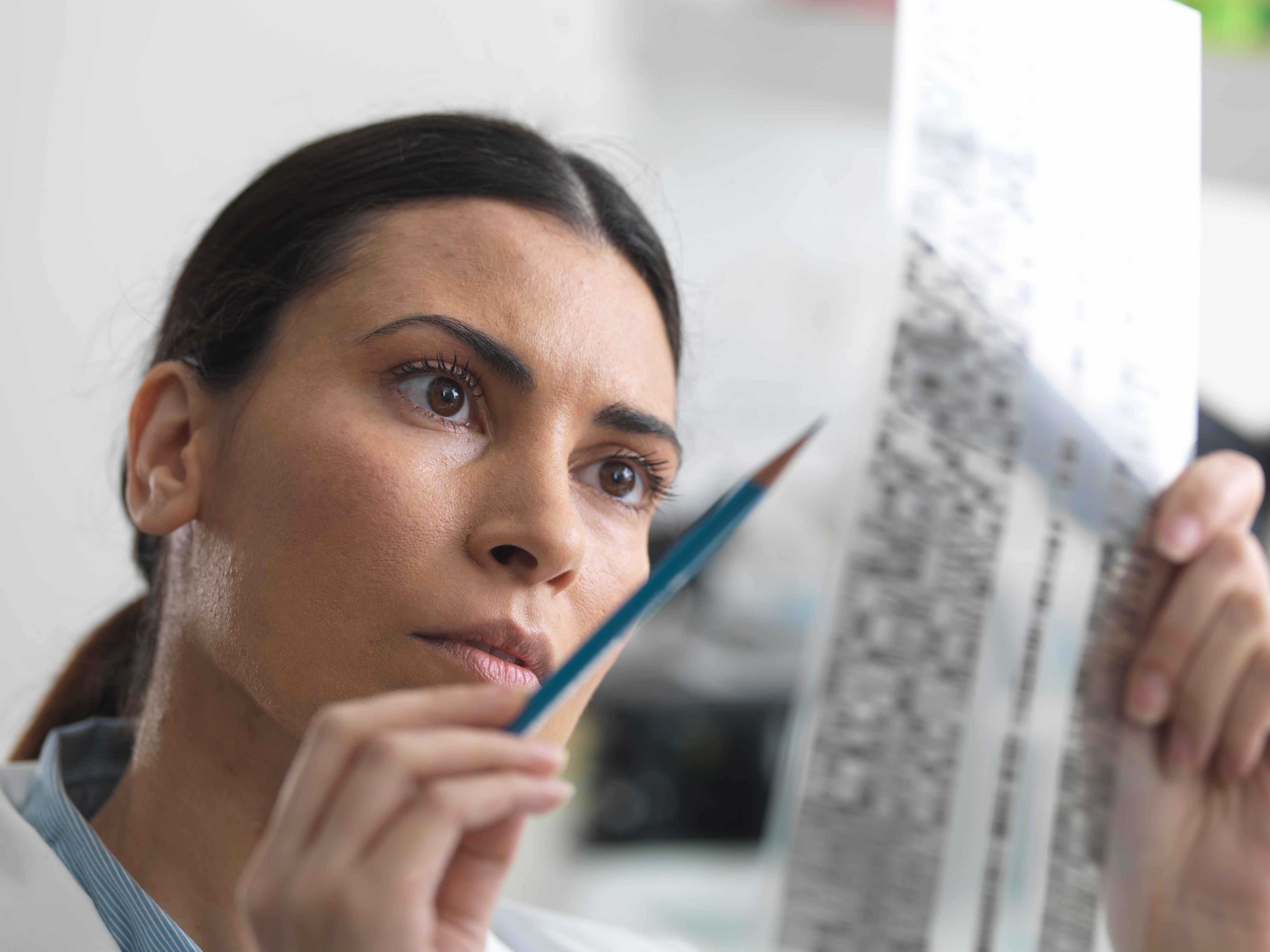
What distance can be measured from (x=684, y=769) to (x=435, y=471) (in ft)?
4.88

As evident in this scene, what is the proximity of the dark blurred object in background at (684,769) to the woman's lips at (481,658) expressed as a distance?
1384mm

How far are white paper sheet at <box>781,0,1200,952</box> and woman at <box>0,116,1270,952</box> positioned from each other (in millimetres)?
72

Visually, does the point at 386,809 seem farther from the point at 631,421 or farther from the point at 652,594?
the point at 631,421

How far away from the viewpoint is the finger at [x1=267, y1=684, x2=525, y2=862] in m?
0.45

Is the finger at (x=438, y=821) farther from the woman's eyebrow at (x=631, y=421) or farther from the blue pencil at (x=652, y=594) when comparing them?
the woman's eyebrow at (x=631, y=421)

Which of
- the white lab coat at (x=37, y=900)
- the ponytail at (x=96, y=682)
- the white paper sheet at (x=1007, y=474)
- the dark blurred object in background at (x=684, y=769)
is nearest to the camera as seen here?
the white paper sheet at (x=1007, y=474)

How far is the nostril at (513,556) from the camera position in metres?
0.66

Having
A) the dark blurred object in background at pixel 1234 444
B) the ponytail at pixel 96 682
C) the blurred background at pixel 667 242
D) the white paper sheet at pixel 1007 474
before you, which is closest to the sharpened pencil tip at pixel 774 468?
the white paper sheet at pixel 1007 474

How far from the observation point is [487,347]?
28.5 inches

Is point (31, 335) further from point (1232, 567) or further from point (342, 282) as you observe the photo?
point (1232, 567)

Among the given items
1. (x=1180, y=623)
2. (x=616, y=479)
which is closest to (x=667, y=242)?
(x=616, y=479)

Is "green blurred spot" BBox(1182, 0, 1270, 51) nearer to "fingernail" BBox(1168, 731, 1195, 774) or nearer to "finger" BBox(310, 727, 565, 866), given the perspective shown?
"fingernail" BBox(1168, 731, 1195, 774)

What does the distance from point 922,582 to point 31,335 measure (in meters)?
1.15

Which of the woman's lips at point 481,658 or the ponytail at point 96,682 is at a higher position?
the woman's lips at point 481,658
